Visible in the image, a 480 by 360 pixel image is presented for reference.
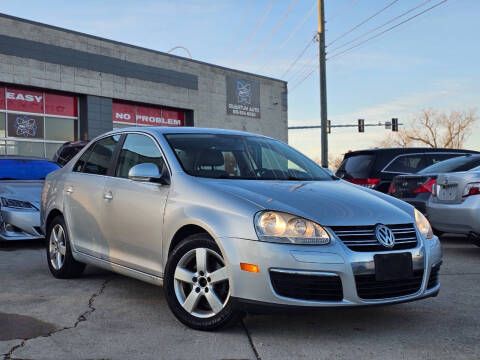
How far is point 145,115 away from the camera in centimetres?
2661

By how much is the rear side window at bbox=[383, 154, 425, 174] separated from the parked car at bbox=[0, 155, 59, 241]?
250 inches

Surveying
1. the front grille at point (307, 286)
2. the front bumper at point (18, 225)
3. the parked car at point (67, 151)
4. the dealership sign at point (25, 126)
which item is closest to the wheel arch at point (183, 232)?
the front grille at point (307, 286)

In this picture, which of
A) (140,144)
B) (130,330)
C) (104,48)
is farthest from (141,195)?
(104,48)

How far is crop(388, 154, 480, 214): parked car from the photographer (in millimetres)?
8266

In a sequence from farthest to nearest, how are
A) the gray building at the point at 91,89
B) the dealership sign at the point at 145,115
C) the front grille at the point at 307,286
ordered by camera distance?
the dealership sign at the point at 145,115
the gray building at the point at 91,89
the front grille at the point at 307,286

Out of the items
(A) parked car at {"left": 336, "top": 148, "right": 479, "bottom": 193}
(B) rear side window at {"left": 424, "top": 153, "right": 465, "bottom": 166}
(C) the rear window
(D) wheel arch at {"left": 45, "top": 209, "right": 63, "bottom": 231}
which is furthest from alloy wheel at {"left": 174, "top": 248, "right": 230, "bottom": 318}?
(B) rear side window at {"left": 424, "top": 153, "right": 465, "bottom": 166}

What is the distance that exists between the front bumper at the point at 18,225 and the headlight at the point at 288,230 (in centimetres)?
548

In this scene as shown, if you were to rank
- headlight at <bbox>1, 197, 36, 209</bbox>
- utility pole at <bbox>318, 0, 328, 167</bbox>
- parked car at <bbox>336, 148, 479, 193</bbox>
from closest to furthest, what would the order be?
1. headlight at <bbox>1, 197, 36, 209</bbox>
2. parked car at <bbox>336, 148, 479, 193</bbox>
3. utility pole at <bbox>318, 0, 328, 167</bbox>

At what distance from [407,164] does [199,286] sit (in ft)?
27.1

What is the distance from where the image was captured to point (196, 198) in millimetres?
4188

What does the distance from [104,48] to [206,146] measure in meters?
20.8

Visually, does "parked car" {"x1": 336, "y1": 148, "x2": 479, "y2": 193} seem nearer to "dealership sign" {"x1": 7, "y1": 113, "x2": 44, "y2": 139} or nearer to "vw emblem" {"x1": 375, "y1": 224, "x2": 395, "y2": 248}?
"vw emblem" {"x1": 375, "y1": 224, "x2": 395, "y2": 248}

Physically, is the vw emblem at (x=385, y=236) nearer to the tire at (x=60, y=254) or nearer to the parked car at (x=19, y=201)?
the tire at (x=60, y=254)

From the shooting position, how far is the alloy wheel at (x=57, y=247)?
19.6 ft
